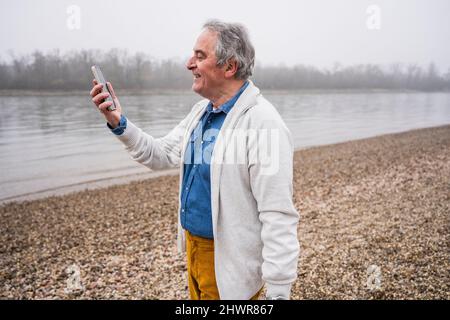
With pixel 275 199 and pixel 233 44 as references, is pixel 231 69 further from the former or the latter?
pixel 275 199

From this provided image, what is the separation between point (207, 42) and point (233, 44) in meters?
0.16

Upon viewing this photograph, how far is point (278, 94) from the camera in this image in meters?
108

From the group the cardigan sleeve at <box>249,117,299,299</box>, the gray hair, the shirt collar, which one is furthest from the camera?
the shirt collar

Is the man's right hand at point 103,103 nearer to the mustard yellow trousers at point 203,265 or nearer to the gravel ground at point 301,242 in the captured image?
the mustard yellow trousers at point 203,265

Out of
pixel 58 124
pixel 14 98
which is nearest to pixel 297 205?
pixel 58 124

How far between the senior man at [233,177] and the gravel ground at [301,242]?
274cm

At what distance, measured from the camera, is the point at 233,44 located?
2174mm

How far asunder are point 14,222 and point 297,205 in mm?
7090

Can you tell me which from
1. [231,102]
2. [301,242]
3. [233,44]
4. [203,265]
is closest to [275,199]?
[231,102]

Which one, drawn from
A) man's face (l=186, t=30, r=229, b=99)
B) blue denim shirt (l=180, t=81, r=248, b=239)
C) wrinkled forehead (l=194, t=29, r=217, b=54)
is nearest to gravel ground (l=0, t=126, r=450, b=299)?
blue denim shirt (l=180, t=81, r=248, b=239)

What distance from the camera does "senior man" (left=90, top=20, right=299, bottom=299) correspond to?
6.72 ft

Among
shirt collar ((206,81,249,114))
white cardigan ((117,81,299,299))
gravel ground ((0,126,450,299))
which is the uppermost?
shirt collar ((206,81,249,114))

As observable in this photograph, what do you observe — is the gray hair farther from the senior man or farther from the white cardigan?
the white cardigan

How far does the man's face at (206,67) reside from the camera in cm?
217
